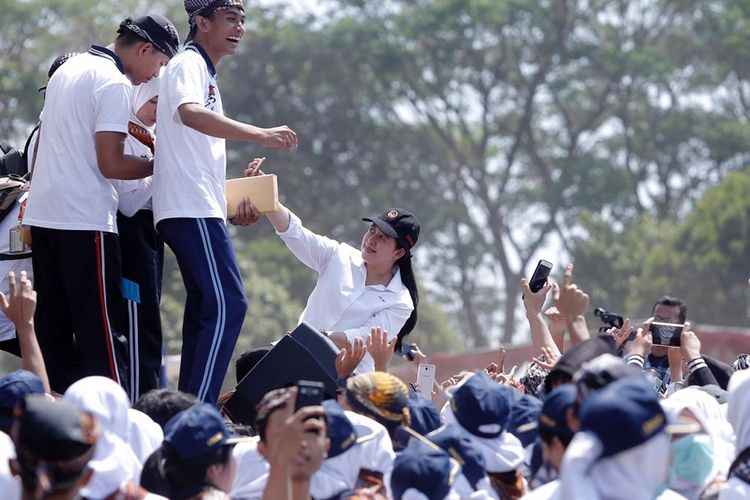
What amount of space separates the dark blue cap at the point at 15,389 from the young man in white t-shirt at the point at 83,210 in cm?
101

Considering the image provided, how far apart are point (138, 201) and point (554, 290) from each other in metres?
2.05

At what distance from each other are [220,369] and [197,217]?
26.7 inches

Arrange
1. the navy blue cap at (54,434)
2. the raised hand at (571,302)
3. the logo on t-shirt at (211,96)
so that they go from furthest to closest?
1. the logo on t-shirt at (211,96)
2. the raised hand at (571,302)
3. the navy blue cap at (54,434)

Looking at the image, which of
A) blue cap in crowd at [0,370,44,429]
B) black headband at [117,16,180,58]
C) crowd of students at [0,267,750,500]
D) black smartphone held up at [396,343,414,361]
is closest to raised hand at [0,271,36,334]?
crowd of students at [0,267,750,500]

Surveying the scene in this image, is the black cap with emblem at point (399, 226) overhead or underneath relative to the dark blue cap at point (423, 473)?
overhead

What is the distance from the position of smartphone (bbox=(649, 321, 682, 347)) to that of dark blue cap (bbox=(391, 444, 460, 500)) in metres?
2.77

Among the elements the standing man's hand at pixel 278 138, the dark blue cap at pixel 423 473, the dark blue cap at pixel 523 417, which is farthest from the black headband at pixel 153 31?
the dark blue cap at pixel 423 473

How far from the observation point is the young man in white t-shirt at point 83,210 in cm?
683

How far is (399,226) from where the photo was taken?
27.0ft

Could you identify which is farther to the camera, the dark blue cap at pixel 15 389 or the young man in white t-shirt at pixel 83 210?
the young man in white t-shirt at pixel 83 210

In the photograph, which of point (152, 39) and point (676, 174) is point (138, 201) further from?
point (676, 174)

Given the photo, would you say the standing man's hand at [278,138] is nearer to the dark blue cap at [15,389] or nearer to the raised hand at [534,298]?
the raised hand at [534,298]

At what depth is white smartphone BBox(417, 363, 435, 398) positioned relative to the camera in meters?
7.53

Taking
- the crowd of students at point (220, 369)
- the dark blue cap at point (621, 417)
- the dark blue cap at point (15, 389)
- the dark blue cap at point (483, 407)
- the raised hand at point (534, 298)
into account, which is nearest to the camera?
the dark blue cap at point (621, 417)
